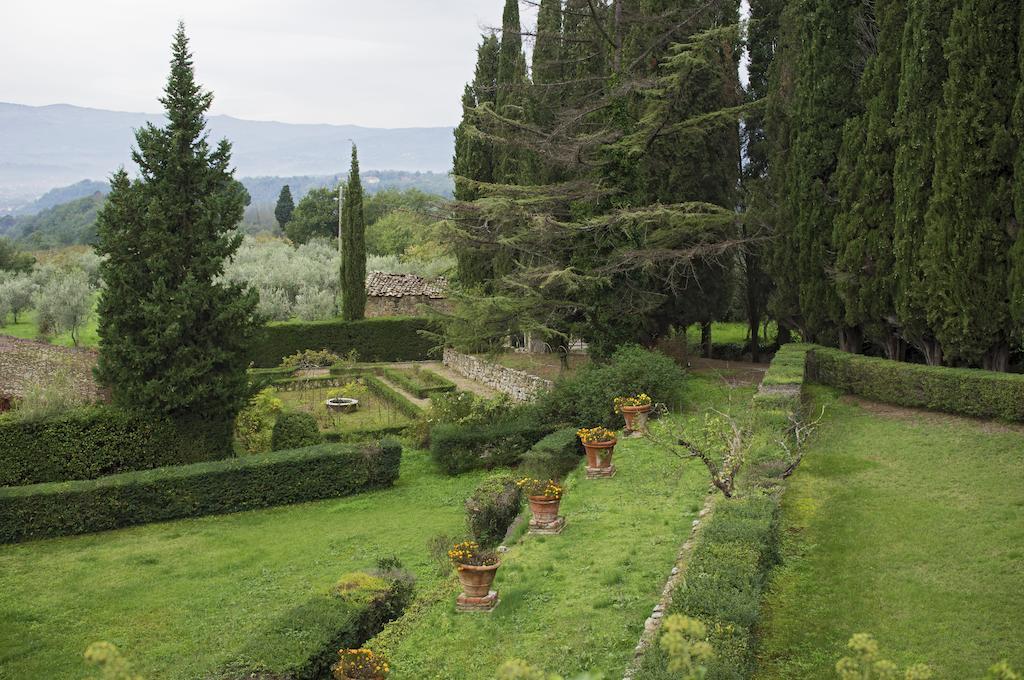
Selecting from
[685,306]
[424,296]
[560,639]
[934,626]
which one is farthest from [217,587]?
[424,296]

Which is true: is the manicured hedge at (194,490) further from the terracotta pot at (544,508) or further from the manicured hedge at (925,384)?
the manicured hedge at (925,384)

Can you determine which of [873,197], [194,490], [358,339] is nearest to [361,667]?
[194,490]

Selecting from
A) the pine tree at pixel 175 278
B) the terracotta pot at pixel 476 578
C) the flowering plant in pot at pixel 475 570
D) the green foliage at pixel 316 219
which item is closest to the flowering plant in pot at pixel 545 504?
the flowering plant in pot at pixel 475 570

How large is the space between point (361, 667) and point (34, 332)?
35039 millimetres

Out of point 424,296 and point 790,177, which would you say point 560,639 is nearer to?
point 790,177

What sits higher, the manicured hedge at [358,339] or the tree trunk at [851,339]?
the tree trunk at [851,339]

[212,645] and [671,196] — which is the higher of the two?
[671,196]

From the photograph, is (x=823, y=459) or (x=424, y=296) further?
(x=424, y=296)

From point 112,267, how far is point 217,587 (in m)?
7.01

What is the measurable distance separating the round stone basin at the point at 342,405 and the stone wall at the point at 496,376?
4.27 m

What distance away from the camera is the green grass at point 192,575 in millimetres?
9086

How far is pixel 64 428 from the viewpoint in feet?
48.8

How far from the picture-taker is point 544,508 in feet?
35.8

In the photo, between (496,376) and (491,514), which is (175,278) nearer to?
(491,514)
